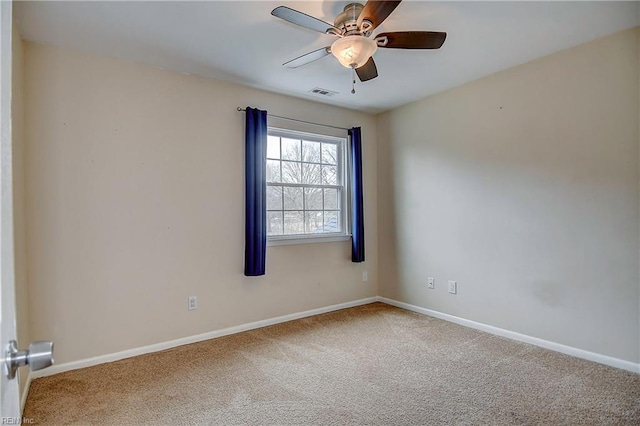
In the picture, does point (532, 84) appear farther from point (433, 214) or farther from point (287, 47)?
point (287, 47)

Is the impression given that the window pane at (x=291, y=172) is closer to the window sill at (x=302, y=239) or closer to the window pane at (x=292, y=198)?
the window pane at (x=292, y=198)

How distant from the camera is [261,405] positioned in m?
2.17

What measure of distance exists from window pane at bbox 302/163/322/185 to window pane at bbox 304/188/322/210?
0.31 feet

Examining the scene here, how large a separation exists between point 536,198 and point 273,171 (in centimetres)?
251

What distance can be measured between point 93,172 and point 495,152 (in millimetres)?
3491

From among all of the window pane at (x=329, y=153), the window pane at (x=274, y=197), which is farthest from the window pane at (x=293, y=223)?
the window pane at (x=329, y=153)

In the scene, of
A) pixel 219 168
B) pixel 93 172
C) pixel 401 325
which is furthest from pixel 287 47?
pixel 401 325

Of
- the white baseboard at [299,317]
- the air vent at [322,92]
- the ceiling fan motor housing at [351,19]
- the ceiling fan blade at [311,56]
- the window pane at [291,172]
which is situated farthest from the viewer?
the window pane at [291,172]

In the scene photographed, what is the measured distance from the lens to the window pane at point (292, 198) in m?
3.93

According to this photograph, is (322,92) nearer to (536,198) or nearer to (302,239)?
(302,239)

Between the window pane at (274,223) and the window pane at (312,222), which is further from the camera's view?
the window pane at (312,222)

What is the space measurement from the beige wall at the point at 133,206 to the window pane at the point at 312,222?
506 millimetres

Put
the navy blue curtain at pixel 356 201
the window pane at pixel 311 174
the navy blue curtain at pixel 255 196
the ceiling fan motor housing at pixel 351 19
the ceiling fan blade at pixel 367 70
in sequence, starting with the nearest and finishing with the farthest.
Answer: the ceiling fan motor housing at pixel 351 19
the ceiling fan blade at pixel 367 70
the navy blue curtain at pixel 255 196
the window pane at pixel 311 174
the navy blue curtain at pixel 356 201

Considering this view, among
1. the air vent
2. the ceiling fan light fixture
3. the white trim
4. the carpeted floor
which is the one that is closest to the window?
the air vent
